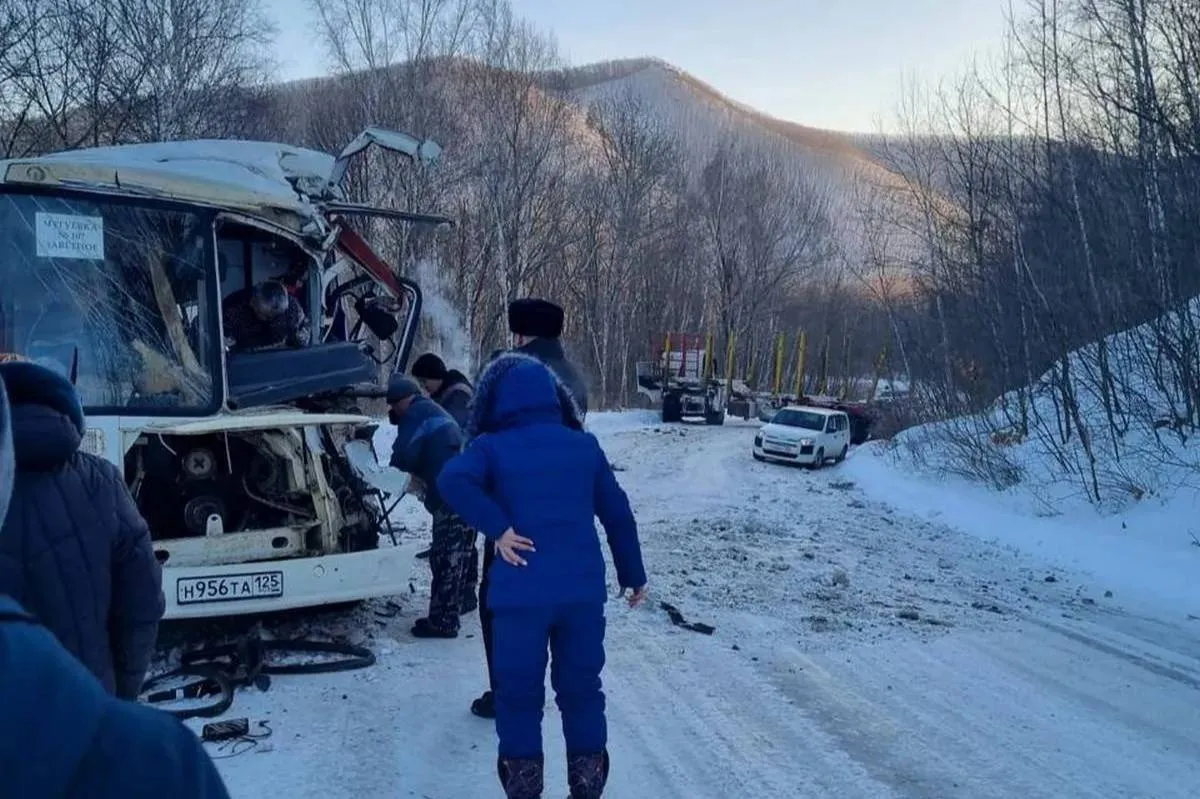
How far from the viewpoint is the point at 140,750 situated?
1175 millimetres

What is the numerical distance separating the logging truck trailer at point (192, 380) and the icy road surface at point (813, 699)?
2.39 ft

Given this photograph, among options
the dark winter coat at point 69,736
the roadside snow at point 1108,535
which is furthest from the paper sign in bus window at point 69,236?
the roadside snow at point 1108,535

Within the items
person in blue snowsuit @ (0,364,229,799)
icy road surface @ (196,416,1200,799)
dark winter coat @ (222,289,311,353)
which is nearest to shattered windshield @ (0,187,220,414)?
dark winter coat @ (222,289,311,353)

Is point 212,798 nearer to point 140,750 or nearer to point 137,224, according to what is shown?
point 140,750

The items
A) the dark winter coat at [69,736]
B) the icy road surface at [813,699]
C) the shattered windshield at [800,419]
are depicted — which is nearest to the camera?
the dark winter coat at [69,736]

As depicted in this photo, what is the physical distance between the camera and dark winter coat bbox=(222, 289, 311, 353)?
7730mm

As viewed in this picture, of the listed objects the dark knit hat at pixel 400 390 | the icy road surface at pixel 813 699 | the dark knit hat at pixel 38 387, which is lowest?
the icy road surface at pixel 813 699

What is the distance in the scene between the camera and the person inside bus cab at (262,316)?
25.6ft

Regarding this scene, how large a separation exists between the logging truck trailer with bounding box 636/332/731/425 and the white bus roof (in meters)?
30.0

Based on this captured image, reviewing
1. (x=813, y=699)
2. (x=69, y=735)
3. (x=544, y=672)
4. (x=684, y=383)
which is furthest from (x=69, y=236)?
(x=684, y=383)

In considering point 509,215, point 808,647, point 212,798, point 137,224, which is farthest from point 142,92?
point 212,798

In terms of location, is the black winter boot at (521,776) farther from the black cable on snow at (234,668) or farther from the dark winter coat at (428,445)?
the dark winter coat at (428,445)

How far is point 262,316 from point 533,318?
11.1 feet

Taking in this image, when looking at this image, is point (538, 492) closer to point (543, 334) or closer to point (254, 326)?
point (543, 334)
